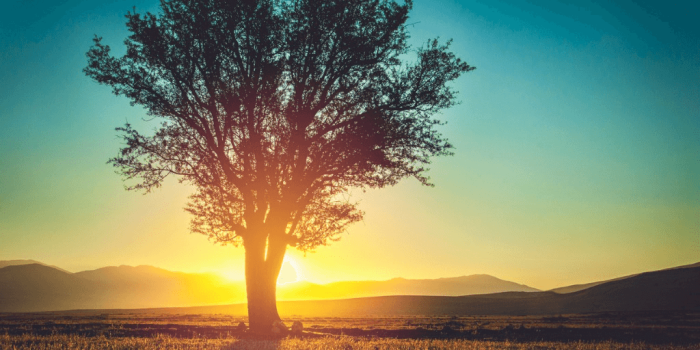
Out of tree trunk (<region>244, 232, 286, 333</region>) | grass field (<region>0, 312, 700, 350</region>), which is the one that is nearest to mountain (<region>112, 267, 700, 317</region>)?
grass field (<region>0, 312, 700, 350</region>)

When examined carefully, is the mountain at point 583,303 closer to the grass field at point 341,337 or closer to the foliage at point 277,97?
the grass field at point 341,337

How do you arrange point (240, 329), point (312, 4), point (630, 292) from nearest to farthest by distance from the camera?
point (312, 4) → point (240, 329) → point (630, 292)

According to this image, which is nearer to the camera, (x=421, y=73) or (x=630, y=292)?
(x=421, y=73)

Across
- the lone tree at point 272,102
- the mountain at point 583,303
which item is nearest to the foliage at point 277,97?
the lone tree at point 272,102

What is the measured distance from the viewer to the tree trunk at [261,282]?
79.4ft

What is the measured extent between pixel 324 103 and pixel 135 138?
924cm

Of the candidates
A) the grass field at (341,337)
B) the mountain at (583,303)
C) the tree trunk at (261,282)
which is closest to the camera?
the grass field at (341,337)

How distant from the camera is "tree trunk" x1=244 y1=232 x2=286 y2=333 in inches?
952

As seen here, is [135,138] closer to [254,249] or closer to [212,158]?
[212,158]

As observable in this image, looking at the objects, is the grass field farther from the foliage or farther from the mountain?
the mountain

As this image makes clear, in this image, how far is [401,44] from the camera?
24.9 meters

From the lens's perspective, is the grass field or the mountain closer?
the grass field

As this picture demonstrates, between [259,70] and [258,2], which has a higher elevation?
[258,2]

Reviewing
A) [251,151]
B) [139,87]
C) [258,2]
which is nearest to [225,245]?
[251,151]
